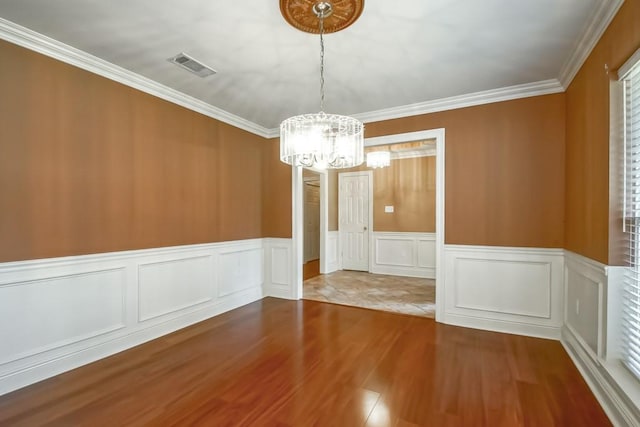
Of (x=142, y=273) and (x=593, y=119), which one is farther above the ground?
(x=593, y=119)

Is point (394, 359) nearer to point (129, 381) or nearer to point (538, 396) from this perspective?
point (538, 396)

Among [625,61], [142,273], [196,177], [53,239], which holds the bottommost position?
[142,273]

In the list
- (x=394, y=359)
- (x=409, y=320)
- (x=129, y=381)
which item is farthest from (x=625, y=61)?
(x=129, y=381)

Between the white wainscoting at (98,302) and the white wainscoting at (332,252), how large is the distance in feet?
9.05

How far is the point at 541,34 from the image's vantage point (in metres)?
2.21

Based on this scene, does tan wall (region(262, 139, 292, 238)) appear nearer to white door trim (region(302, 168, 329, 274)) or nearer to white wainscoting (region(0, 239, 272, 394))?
white wainscoting (region(0, 239, 272, 394))

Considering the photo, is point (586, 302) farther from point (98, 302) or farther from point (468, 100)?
point (98, 302)

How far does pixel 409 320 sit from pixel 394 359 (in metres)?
1.04

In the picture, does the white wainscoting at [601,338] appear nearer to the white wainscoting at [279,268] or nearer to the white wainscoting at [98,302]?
the white wainscoting at [279,268]

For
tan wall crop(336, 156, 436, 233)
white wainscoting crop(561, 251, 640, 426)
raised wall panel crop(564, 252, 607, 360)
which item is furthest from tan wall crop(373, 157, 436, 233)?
white wainscoting crop(561, 251, 640, 426)

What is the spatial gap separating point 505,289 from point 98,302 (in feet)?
13.1

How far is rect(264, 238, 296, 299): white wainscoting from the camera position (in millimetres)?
4488

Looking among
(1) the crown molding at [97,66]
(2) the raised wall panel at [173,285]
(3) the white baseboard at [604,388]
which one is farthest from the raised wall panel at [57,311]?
(3) the white baseboard at [604,388]

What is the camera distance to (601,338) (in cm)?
204
